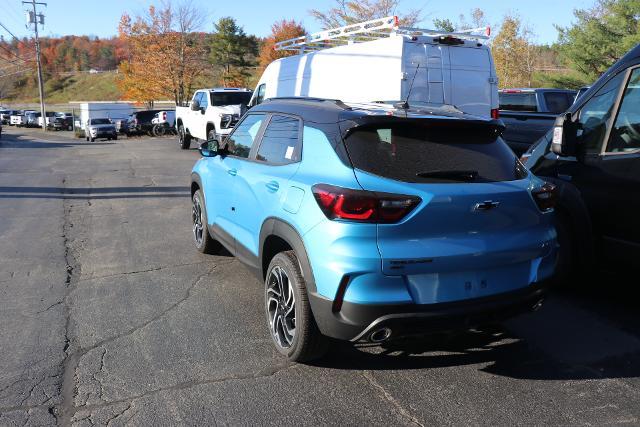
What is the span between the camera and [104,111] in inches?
1788

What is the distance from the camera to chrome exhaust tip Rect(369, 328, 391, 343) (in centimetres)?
304

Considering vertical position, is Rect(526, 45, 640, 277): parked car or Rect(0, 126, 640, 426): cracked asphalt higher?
Rect(526, 45, 640, 277): parked car

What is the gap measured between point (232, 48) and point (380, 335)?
5869cm

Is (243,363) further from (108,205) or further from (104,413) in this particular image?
(108,205)

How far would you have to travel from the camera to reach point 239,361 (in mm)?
3656

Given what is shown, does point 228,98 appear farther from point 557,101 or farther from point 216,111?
point 557,101

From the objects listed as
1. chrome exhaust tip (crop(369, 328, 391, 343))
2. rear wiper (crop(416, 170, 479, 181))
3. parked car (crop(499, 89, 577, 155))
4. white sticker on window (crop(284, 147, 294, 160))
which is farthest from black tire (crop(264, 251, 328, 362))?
parked car (crop(499, 89, 577, 155))

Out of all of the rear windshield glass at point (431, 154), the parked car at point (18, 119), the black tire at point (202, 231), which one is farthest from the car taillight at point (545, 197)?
the parked car at point (18, 119)

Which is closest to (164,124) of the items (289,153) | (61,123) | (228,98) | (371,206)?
(228,98)

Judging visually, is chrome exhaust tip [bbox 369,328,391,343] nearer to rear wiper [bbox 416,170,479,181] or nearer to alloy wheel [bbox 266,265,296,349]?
alloy wheel [bbox 266,265,296,349]

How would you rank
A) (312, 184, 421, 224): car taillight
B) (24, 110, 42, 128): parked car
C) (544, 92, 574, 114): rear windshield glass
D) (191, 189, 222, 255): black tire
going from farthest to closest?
(24, 110, 42, 128): parked car, (544, 92, 574, 114): rear windshield glass, (191, 189, 222, 255): black tire, (312, 184, 421, 224): car taillight

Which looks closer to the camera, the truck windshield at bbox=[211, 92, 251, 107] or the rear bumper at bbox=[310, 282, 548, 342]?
the rear bumper at bbox=[310, 282, 548, 342]

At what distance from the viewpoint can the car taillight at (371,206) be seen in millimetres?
2998

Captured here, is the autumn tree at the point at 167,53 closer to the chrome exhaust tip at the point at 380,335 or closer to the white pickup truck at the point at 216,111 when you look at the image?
the white pickup truck at the point at 216,111
